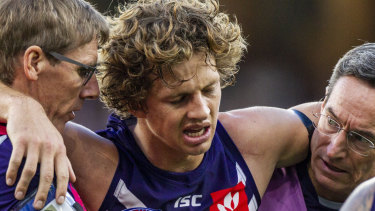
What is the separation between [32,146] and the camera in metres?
2.20

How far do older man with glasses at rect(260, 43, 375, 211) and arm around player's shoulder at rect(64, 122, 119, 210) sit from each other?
0.99 m

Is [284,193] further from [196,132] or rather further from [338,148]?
[196,132]

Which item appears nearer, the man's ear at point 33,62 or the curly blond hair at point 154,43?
the man's ear at point 33,62

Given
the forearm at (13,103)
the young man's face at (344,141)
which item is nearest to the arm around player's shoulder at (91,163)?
the forearm at (13,103)

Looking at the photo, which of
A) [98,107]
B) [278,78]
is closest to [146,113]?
[98,107]

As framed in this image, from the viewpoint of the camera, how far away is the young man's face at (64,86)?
8.50 feet

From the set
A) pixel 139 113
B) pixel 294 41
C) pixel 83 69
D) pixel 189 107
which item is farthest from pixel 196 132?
pixel 294 41

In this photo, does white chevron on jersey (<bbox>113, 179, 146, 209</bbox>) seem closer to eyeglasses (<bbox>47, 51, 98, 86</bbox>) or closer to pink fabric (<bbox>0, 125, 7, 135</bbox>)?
eyeglasses (<bbox>47, 51, 98, 86</bbox>)

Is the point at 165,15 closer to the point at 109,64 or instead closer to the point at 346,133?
the point at 109,64

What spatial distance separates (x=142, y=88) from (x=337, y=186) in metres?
1.31

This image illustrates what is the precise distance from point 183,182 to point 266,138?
1.99ft

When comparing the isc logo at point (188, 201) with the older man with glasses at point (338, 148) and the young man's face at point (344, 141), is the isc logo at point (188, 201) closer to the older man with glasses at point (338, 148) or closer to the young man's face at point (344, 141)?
the older man with glasses at point (338, 148)

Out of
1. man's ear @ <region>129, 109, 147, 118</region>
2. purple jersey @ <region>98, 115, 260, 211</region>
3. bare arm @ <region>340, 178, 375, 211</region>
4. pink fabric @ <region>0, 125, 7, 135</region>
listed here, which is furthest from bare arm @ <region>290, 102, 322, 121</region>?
bare arm @ <region>340, 178, 375, 211</region>

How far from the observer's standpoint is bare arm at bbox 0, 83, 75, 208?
83.9 inches
